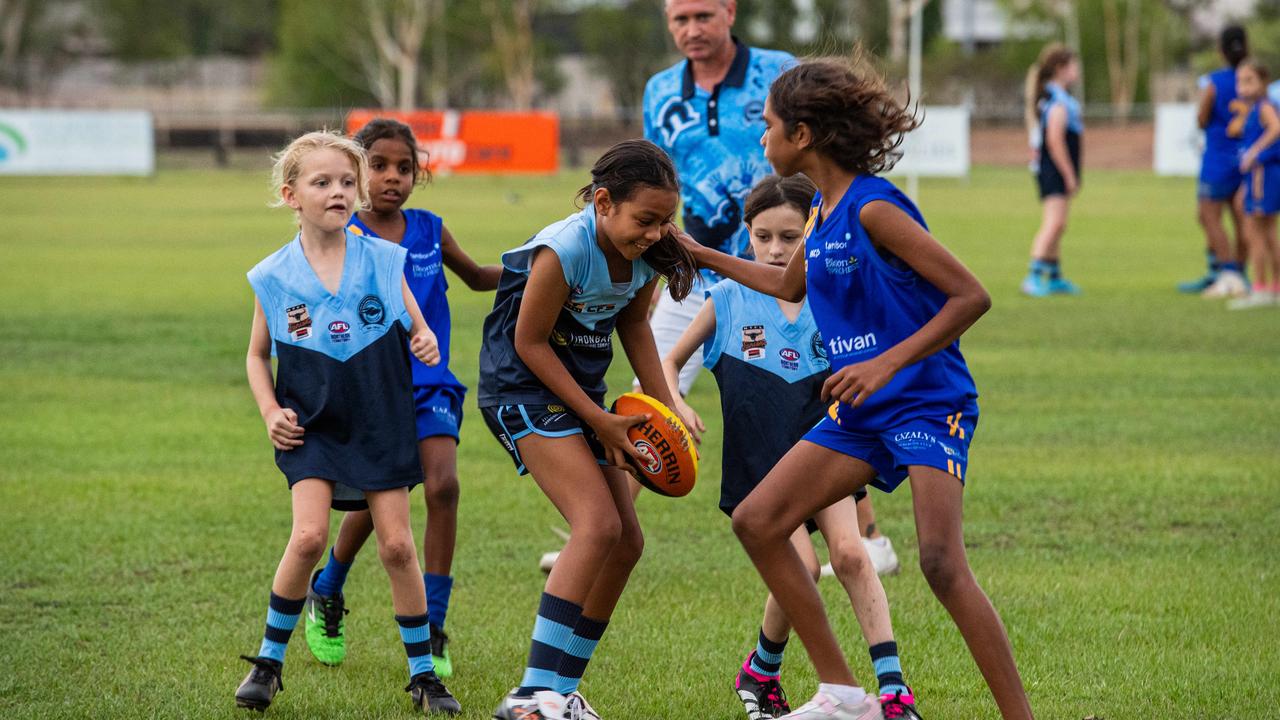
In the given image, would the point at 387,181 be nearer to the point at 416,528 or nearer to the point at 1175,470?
the point at 416,528

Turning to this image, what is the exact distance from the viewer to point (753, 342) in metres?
5.08

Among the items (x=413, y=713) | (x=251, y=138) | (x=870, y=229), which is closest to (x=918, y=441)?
(x=870, y=229)

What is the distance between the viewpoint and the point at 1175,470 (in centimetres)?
821

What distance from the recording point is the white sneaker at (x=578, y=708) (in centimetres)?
442

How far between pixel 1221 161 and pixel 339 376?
514 inches

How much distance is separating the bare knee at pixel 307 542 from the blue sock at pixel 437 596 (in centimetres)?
74

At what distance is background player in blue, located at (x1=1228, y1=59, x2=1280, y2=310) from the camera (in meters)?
14.9

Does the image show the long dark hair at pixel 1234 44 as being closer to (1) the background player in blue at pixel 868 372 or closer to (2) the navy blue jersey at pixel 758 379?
(2) the navy blue jersey at pixel 758 379

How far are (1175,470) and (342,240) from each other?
5.01 meters

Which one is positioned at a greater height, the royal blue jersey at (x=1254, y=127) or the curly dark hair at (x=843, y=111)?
the curly dark hair at (x=843, y=111)

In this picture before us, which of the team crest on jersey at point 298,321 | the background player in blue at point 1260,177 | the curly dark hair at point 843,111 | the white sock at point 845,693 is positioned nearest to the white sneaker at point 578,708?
the white sock at point 845,693

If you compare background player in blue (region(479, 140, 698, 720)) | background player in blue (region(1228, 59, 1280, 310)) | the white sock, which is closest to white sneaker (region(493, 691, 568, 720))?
background player in blue (region(479, 140, 698, 720))

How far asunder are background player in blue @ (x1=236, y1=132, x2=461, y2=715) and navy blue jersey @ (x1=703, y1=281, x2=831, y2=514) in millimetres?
956

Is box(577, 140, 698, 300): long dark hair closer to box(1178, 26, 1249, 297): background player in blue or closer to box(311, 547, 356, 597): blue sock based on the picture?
box(311, 547, 356, 597): blue sock
